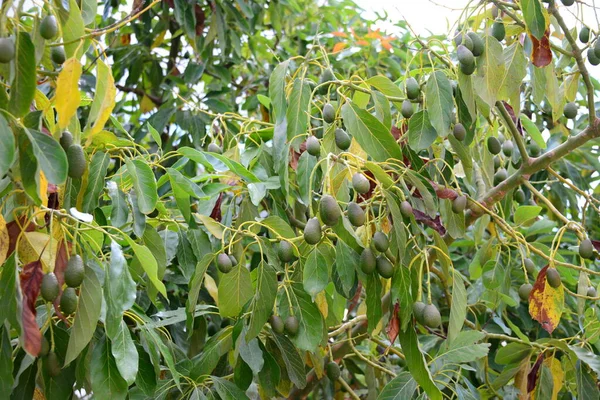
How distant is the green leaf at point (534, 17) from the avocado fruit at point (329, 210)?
1.63ft

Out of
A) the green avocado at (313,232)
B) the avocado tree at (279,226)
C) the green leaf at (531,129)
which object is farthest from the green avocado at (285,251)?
the green leaf at (531,129)

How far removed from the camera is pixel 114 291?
110 cm

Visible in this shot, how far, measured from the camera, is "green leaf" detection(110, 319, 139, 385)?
46.1 inches

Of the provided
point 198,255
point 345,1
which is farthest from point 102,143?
point 345,1

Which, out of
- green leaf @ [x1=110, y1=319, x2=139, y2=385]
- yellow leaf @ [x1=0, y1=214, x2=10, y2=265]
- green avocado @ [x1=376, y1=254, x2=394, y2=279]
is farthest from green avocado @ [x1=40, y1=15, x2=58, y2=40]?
green avocado @ [x1=376, y1=254, x2=394, y2=279]

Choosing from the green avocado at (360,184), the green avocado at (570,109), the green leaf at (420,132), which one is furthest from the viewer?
the green avocado at (570,109)

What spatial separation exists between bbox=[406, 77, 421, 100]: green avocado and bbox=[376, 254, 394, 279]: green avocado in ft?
1.05

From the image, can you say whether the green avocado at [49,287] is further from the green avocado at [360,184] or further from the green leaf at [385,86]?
the green leaf at [385,86]

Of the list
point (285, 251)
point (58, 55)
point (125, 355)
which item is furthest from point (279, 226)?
point (58, 55)

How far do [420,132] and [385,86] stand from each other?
14cm

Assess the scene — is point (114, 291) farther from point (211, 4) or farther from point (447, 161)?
point (211, 4)

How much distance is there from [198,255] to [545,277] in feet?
2.22

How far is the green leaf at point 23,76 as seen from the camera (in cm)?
98

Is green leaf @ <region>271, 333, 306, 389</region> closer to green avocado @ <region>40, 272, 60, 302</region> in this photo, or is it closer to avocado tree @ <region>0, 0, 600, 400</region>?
avocado tree @ <region>0, 0, 600, 400</region>
